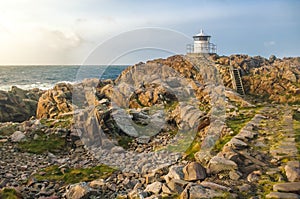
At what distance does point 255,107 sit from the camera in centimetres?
1828

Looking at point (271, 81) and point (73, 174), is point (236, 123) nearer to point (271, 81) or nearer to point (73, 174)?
point (73, 174)

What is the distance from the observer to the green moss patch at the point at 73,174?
1137 centimetres

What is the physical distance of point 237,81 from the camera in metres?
26.7

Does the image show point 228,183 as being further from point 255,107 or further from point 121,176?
point 255,107

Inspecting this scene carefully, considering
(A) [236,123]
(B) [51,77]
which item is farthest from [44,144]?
(B) [51,77]

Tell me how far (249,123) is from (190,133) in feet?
9.59

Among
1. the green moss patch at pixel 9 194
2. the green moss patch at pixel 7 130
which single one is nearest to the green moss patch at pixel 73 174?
the green moss patch at pixel 9 194

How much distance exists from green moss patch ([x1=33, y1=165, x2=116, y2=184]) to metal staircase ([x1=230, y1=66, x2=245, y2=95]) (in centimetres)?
1610

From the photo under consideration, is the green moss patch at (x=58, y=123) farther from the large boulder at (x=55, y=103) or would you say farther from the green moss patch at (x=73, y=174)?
the green moss patch at (x=73, y=174)

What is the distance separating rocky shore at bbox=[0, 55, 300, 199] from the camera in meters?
8.46

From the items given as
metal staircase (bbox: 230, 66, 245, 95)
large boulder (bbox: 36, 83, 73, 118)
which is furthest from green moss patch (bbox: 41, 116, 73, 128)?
metal staircase (bbox: 230, 66, 245, 95)

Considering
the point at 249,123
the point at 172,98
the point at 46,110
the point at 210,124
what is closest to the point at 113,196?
the point at 210,124

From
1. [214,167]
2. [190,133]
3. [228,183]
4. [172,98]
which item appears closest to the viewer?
[228,183]

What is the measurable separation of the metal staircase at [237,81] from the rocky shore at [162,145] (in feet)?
1.81
